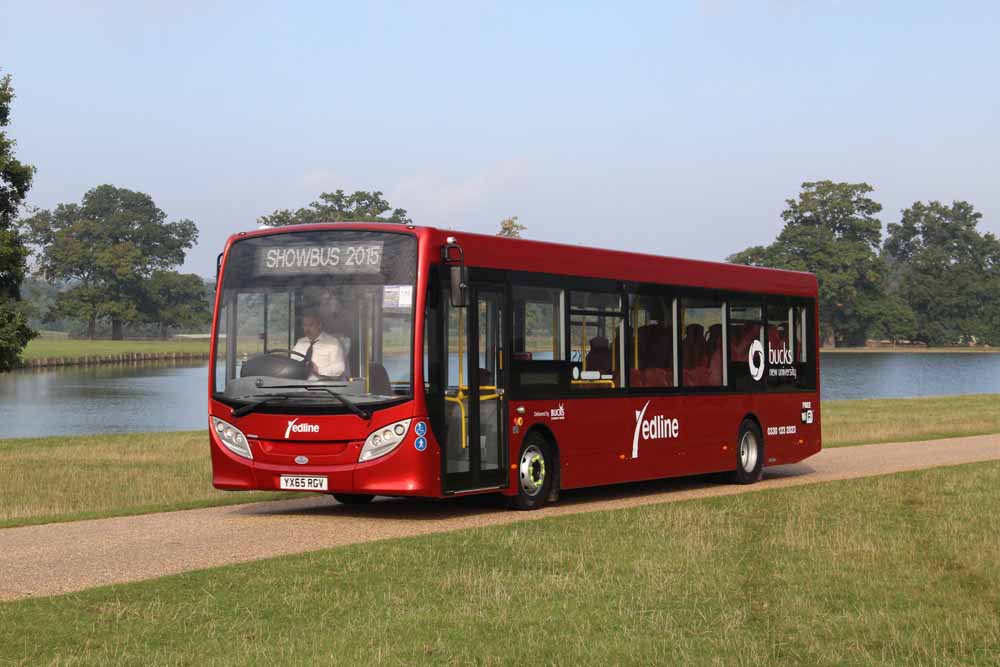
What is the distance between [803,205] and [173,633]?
138 m

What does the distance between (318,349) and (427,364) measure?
3.69ft

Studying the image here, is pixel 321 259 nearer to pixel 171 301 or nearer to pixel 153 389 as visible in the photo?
pixel 153 389

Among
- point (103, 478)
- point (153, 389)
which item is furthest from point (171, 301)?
point (103, 478)

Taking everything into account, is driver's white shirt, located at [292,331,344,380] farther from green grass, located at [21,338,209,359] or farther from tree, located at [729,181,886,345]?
tree, located at [729,181,886,345]

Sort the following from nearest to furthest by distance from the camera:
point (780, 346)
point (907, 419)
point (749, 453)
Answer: point (749, 453) → point (780, 346) → point (907, 419)

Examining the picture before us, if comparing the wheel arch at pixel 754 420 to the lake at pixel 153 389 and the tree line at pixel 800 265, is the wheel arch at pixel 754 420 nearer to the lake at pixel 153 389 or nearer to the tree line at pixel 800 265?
the lake at pixel 153 389

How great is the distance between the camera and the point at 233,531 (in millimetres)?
14141

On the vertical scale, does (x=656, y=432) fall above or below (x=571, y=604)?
above

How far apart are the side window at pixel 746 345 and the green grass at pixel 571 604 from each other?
5.94m

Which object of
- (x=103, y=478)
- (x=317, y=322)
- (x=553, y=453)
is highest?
(x=317, y=322)

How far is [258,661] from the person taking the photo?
8070mm

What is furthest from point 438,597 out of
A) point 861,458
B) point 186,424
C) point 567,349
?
point 186,424

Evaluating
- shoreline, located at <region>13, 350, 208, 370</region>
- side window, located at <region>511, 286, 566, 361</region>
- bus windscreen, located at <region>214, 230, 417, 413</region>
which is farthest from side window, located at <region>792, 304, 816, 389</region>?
shoreline, located at <region>13, 350, 208, 370</region>

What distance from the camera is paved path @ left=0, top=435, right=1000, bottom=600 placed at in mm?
11508
